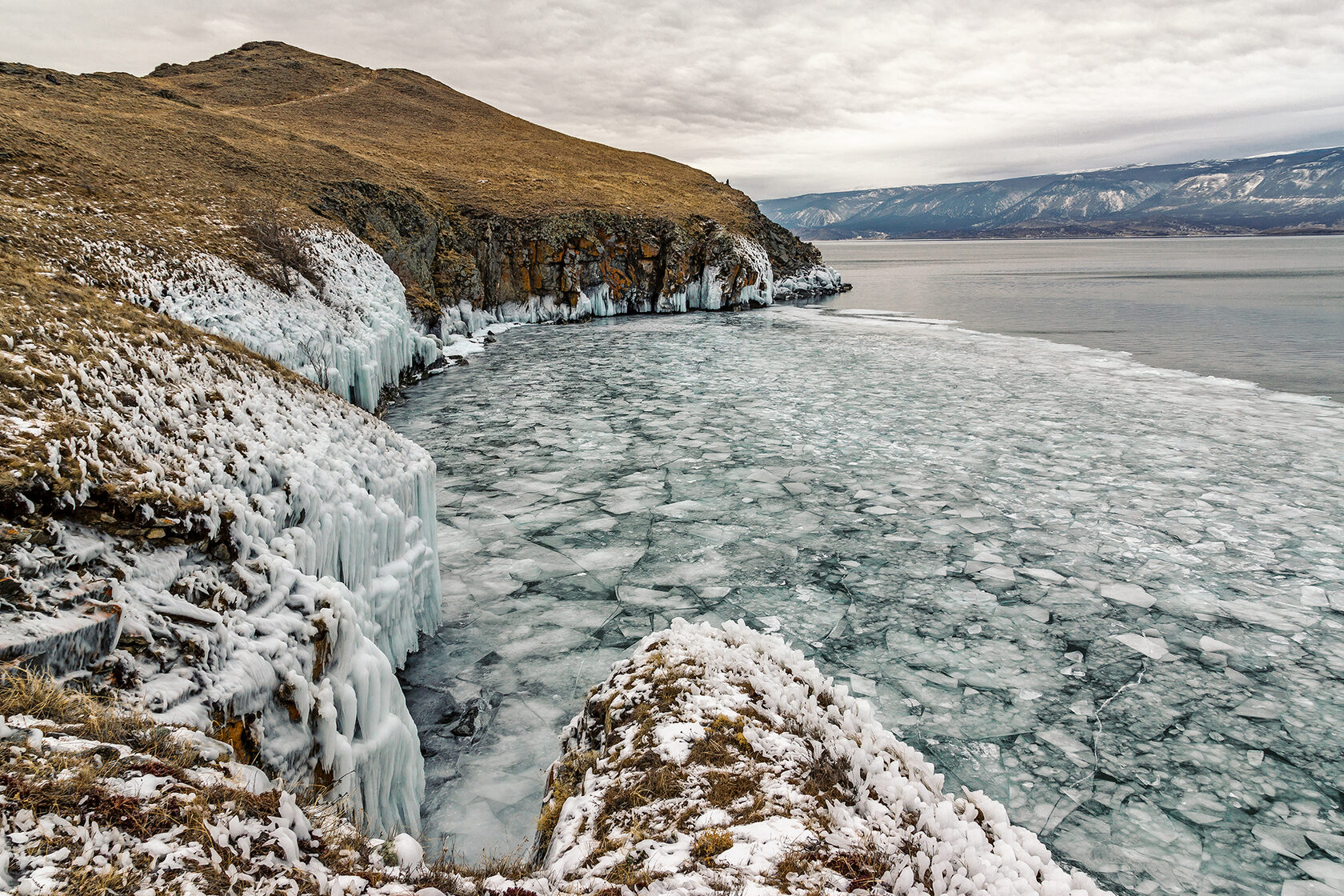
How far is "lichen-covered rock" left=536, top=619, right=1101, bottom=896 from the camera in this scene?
8.71ft

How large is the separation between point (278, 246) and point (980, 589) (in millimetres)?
16588

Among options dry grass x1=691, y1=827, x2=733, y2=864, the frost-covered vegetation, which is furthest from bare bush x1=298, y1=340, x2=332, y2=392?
dry grass x1=691, y1=827, x2=733, y2=864

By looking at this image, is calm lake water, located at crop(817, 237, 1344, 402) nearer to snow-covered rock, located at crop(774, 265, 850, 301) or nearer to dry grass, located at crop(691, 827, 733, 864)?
snow-covered rock, located at crop(774, 265, 850, 301)

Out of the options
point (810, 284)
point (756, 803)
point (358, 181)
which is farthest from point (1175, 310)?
point (756, 803)

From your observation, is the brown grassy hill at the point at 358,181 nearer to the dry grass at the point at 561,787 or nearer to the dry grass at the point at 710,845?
the dry grass at the point at 561,787

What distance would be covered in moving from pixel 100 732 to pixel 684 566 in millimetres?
6299

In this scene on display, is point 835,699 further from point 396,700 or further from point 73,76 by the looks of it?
point 73,76

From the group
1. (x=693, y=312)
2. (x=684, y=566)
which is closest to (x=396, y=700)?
(x=684, y=566)

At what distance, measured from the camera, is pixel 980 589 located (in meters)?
7.59

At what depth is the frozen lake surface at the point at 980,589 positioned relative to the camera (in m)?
4.84

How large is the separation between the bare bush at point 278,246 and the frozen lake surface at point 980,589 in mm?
3696

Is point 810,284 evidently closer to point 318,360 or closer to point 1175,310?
point 1175,310

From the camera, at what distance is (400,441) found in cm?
729

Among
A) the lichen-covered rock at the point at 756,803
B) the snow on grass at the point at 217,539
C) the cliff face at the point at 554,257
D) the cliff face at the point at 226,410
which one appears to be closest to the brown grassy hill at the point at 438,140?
the cliff face at the point at 554,257
